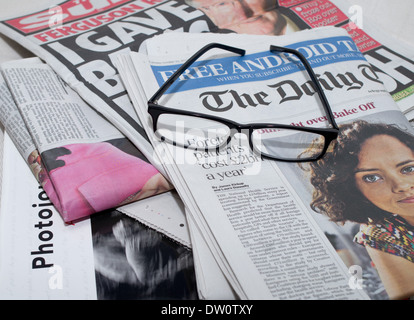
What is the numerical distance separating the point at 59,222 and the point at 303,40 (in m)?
0.37

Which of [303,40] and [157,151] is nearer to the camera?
[157,151]

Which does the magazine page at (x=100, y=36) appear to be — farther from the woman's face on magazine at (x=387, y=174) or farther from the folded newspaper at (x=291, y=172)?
the woman's face on magazine at (x=387, y=174)

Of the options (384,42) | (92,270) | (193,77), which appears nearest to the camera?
(92,270)

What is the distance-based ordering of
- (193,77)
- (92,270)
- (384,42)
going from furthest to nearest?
(384,42) < (193,77) < (92,270)

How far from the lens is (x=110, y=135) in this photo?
0.45 m

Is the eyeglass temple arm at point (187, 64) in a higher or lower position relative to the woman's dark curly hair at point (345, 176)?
higher

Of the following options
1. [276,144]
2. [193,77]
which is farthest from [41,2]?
[276,144]

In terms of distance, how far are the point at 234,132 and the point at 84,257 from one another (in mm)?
186

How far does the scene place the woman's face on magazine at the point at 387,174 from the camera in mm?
389

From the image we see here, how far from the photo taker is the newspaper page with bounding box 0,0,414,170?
0.50m

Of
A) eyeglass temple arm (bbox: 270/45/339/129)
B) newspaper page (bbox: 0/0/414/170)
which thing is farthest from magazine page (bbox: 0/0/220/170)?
eyeglass temple arm (bbox: 270/45/339/129)

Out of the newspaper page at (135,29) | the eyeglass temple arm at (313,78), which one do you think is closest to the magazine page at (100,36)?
the newspaper page at (135,29)

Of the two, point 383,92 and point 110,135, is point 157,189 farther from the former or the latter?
point 383,92

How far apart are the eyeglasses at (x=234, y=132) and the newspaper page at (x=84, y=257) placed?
72 millimetres
